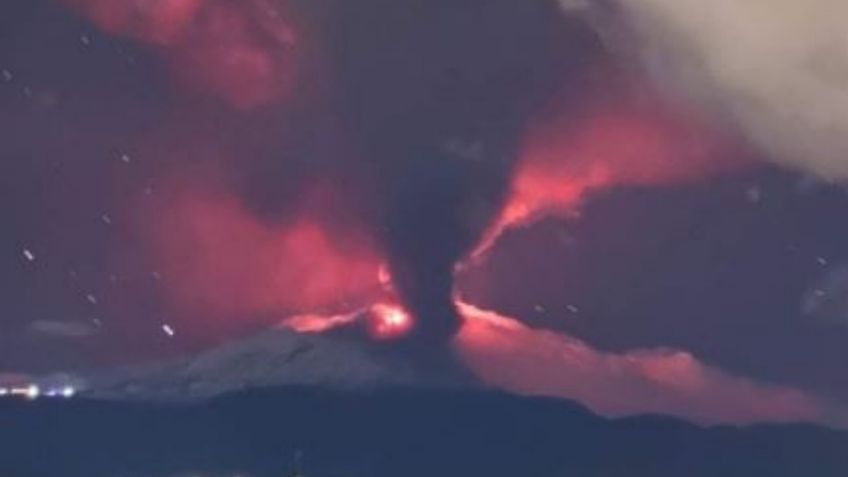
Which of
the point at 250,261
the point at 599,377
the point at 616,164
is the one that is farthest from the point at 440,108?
the point at 599,377

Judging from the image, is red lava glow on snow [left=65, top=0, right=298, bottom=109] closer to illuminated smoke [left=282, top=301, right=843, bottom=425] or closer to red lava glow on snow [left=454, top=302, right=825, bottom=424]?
illuminated smoke [left=282, top=301, right=843, bottom=425]

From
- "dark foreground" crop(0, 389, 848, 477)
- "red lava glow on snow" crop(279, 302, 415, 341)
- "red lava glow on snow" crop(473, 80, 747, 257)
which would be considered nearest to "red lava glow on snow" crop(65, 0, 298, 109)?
"red lava glow on snow" crop(279, 302, 415, 341)

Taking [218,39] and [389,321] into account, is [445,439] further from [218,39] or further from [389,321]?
[218,39]

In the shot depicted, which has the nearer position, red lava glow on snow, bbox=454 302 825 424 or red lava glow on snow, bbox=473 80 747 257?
red lava glow on snow, bbox=454 302 825 424

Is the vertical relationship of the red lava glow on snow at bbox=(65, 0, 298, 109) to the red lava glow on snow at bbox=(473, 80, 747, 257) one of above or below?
above

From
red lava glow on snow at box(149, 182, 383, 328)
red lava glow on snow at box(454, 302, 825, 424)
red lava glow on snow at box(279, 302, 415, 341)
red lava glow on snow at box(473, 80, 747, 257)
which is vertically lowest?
red lava glow on snow at box(454, 302, 825, 424)
